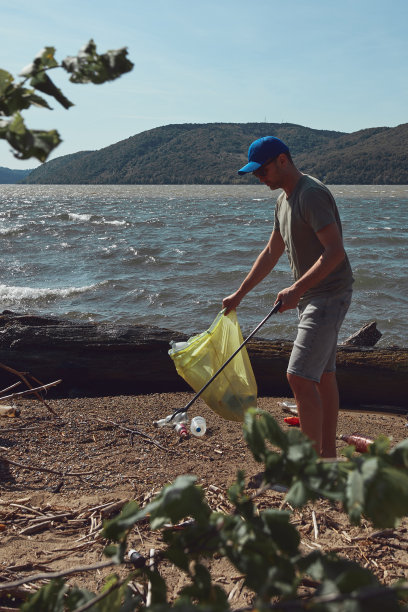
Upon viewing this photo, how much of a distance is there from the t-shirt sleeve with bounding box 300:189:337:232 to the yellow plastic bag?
1.27 m

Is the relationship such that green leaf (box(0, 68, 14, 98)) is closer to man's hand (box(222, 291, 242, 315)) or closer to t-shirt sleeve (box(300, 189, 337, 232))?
t-shirt sleeve (box(300, 189, 337, 232))

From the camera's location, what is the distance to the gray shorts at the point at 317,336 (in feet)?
12.3

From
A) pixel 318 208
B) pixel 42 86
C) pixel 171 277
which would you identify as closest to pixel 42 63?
pixel 42 86

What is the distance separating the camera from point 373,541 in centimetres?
281

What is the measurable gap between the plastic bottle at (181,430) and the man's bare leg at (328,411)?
103 centimetres

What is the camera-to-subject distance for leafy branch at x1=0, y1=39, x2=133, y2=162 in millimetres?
1094

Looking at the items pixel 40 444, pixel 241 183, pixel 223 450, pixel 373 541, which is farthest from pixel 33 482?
pixel 241 183

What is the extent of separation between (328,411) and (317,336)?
0.64 m

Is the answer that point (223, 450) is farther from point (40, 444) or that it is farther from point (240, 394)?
point (40, 444)

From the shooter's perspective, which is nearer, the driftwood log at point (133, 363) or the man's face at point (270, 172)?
the man's face at point (270, 172)

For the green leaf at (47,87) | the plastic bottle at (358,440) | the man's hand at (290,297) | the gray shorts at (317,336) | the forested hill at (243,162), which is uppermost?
the forested hill at (243,162)

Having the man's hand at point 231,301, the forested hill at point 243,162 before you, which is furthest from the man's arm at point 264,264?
the forested hill at point 243,162

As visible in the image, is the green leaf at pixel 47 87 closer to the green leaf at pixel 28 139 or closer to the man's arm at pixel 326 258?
the green leaf at pixel 28 139

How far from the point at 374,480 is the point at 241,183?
16643 centimetres
